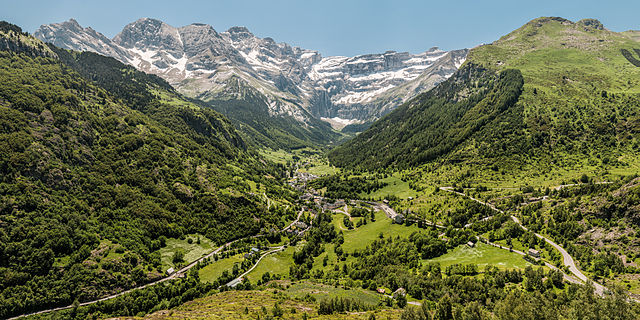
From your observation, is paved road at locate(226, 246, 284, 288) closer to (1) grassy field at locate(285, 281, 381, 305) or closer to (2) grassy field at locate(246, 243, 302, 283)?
(2) grassy field at locate(246, 243, 302, 283)

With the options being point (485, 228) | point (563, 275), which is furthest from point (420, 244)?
point (563, 275)

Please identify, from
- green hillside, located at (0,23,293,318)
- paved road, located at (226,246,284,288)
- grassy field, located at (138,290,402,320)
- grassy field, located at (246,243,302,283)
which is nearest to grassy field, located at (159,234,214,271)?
green hillside, located at (0,23,293,318)

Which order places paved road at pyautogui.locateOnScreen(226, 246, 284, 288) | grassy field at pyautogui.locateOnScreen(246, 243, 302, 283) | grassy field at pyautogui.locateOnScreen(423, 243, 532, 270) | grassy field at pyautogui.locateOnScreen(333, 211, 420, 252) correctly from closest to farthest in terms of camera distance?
grassy field at pyautogui.locateOnScreen(423, 243, 532, 270)
paved road at pyautogui.locateOnScreen(226, 246, 284, 288)
grassy field at pyautogui.locateOnScreen(246, 243, 302, 283)
grassy field at pyautogui.locateOnScreen(333, 211, 420, 252)

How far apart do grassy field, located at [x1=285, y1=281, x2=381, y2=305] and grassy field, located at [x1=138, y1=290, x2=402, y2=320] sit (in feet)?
20.8

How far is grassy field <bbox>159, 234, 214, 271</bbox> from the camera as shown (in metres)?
143

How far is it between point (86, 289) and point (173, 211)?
236 ft

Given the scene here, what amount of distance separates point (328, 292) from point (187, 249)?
9287 cm

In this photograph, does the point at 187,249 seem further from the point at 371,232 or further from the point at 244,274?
the point at 371,232

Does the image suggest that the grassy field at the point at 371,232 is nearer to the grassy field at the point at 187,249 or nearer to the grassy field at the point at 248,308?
the grassy field at the point at 248,308

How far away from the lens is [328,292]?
337 ft

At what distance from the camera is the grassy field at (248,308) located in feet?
259

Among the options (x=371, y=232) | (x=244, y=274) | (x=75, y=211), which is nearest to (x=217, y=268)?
(x=244, y=274)

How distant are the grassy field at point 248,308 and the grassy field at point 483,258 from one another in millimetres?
43195

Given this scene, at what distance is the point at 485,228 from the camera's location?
5118 inches
